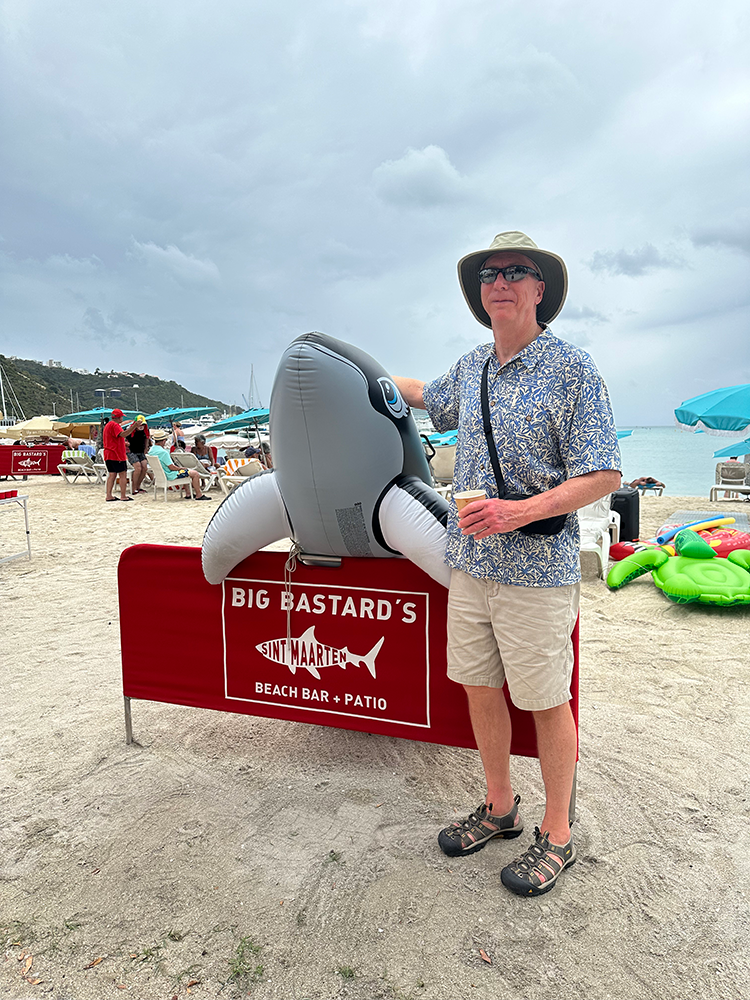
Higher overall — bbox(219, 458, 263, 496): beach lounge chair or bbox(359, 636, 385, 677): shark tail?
bbox(219, 458, 263, 496): beach lounge chair

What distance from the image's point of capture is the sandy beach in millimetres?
1684

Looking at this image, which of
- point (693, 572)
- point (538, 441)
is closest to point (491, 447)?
point (538, 441)

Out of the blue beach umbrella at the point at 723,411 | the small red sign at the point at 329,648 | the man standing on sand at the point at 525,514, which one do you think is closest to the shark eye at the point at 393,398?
the man standing on sand at the point at 525,514

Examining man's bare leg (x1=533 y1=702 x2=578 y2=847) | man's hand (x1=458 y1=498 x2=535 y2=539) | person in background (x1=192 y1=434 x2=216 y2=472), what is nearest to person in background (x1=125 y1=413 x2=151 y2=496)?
person in background (x1=192 y1=434 x2=216 y2=472)

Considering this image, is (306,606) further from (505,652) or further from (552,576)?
(552,576)

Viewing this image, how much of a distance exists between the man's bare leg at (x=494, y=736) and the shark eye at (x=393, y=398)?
40.0 inches

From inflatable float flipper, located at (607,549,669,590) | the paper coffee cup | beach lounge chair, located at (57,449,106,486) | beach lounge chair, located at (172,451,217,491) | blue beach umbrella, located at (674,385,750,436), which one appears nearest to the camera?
the paper coffee cup

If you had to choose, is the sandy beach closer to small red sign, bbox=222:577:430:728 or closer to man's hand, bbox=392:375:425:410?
small red sign, bbox=222:577:430:728

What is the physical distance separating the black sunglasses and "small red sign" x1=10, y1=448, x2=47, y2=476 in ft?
56.0

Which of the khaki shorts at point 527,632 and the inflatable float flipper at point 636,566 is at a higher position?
the khaki shorts at point 527,632

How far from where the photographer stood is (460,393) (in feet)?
6.84

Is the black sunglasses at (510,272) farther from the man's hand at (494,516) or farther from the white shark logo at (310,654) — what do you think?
the white shark logo at (310,654)

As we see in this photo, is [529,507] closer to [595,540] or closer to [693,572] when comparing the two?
[693,572]

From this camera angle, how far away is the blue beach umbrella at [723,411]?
8.75 metres
